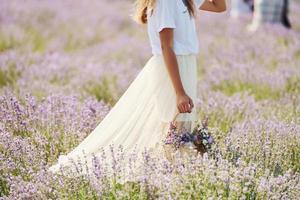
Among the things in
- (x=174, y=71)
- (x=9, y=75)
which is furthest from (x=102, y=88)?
(x=174, y=71)

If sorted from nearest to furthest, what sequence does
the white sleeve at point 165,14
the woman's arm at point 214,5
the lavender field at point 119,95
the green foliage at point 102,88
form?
the lavender field at point 119,95
the white sleeve at point 165,14
the woman's arm at point 214,5
the green foliage at point 102,88

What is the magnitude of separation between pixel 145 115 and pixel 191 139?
388mm

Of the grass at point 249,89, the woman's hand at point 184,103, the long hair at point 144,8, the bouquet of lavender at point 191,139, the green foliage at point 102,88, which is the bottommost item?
the grass at point 249,89

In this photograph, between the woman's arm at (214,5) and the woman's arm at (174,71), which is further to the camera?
the woman's arm at (214,5)

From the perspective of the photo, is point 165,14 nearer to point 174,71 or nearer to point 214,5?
point 174,71

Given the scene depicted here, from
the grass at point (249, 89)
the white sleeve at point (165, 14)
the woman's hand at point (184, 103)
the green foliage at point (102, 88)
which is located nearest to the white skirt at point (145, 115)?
the woman's hand at point (184, 103)

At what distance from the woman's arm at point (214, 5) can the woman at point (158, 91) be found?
0.48ft

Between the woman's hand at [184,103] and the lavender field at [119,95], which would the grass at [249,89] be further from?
the woman's hand at [184,103]

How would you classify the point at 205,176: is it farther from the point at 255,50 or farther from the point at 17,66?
the point at 255,50

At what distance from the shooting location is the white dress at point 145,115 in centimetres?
371

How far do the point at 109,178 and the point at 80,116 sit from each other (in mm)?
1170

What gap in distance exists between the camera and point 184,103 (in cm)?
353

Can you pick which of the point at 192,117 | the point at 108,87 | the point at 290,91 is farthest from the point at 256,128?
the point at 108,87

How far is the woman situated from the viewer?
3.56 metres
